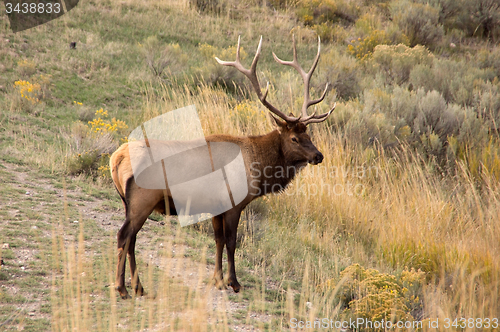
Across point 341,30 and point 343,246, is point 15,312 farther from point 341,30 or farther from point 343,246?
point 341,30

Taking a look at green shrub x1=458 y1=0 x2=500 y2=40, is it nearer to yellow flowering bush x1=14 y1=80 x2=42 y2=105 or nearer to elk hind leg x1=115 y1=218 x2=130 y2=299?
yellow flowering bush x1=14 y1=80 x2=42 y2=105

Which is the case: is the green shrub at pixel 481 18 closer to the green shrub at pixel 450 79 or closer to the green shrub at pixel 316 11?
the green shrub at pixel 316 11

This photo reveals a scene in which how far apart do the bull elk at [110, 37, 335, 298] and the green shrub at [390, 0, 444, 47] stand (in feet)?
41.4

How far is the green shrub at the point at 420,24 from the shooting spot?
655 inches

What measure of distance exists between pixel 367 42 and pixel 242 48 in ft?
14.9

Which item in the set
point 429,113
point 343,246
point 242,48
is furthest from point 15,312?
point 242,48

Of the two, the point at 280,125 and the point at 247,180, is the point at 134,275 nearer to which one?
the point at 247,180

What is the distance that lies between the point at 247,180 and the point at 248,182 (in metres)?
0.03

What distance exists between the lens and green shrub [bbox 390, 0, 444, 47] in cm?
1662

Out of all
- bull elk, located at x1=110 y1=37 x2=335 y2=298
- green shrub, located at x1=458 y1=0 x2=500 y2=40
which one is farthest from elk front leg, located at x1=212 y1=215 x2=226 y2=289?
green shrub, located at x1=458 y1=0 x2=500 y2=40

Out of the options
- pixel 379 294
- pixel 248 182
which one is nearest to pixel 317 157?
pixel 248 182

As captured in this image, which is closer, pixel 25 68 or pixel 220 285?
pixel 220 285

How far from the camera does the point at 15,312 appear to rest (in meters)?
3.81

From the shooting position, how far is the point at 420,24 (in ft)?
55.1
